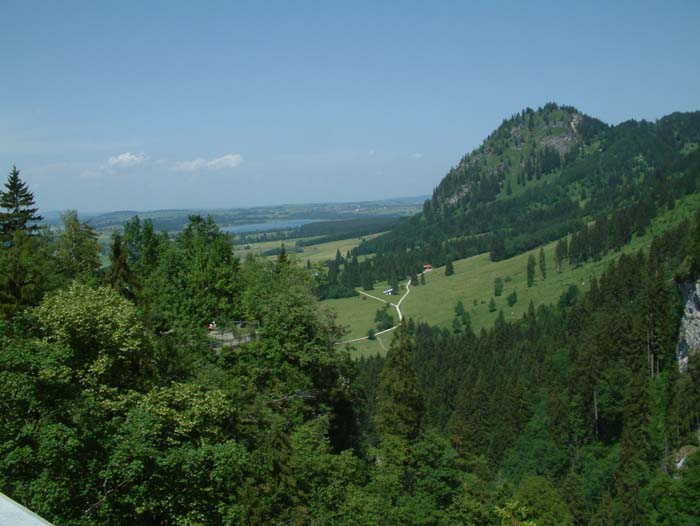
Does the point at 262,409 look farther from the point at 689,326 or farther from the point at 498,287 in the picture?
the point at 498,287

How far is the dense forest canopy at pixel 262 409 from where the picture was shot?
604 inches

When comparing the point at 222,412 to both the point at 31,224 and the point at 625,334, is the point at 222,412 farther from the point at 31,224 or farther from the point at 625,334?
the point at 625,334

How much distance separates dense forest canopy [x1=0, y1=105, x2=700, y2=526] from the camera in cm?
1534

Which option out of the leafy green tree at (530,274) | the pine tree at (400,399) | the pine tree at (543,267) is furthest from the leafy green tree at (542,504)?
the pine tree at (543,267)

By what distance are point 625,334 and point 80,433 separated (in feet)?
301

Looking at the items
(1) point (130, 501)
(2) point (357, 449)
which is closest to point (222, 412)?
(1) point (130, 501)

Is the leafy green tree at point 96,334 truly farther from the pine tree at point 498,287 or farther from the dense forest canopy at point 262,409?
the pine tree at point 498,287

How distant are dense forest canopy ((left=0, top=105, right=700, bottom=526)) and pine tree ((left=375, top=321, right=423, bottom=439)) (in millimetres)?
176

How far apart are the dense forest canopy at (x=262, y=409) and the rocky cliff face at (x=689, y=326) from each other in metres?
3.15

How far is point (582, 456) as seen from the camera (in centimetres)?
8369

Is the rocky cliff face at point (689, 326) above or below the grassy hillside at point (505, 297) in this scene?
above

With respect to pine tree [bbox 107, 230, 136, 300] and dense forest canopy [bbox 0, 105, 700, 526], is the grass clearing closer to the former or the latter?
dense forest canopy [bbox 0, 105, 700, 526]

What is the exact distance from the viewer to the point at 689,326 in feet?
261

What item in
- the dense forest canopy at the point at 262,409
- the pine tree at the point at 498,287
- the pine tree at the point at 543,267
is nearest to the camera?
the dense forest canopy at the point at 262,409
